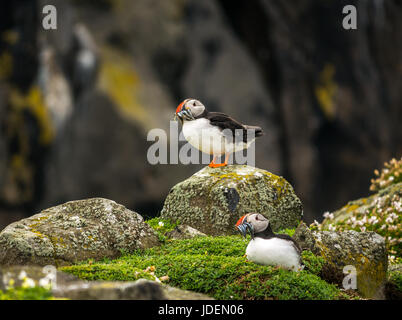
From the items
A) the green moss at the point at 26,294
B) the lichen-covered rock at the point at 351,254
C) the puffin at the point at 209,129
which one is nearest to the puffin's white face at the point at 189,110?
the puffin at the point at 209,129

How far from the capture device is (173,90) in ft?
77.7

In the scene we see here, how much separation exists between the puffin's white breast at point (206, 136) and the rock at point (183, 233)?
185 centimetres

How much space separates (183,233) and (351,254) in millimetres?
3639

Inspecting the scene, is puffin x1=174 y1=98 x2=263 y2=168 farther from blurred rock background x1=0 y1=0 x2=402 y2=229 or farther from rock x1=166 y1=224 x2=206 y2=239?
blurred rock background x1=0 y1=0 x2=402 y2=229

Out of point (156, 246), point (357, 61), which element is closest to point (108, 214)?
point (156, 246)

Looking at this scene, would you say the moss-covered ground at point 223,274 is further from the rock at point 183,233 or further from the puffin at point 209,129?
the puffin at point 209,129

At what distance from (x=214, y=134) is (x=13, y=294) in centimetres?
624

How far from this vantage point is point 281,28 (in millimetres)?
24188

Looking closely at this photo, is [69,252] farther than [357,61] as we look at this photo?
No

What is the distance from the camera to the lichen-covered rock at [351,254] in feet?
30.3

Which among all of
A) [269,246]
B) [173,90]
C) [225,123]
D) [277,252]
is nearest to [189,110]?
[225,123]

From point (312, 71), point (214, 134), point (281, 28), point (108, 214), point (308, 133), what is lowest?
point (108, 214)
